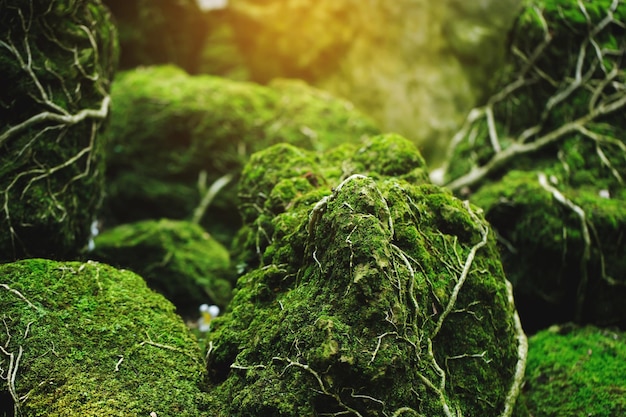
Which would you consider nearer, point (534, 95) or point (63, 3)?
point (63, 3)

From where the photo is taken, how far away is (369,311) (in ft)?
9.57

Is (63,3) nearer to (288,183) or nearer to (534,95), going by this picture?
(288,183)

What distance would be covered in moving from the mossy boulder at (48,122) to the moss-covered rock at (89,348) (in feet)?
2.48

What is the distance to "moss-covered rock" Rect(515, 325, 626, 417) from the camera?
3871 mm

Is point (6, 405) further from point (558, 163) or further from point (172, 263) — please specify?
point (558, 163)

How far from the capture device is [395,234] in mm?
3418

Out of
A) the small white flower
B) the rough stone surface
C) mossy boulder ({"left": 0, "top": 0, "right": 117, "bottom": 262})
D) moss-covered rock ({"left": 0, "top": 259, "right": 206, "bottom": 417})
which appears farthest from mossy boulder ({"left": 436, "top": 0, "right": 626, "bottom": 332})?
mossy boulder ({"left": 0, "top": 0, "right": 117, "bottom": 262})

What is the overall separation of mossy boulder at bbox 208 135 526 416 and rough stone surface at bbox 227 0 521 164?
4.91 meters

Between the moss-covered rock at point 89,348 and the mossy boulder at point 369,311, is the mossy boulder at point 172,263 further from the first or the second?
the moss-covered rock at point 89,348

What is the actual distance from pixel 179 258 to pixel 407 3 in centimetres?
623

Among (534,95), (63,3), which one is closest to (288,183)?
(63,3)

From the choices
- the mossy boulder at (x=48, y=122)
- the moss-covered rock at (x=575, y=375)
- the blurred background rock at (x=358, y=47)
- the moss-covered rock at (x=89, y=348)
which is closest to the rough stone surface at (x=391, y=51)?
the blurred background rock at (x=358, y=47)

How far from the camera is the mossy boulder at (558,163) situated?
→ 493 cm

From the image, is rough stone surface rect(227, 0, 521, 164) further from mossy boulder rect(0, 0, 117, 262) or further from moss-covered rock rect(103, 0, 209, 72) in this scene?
mossy boulder rect(0, 0, 117, 262)
